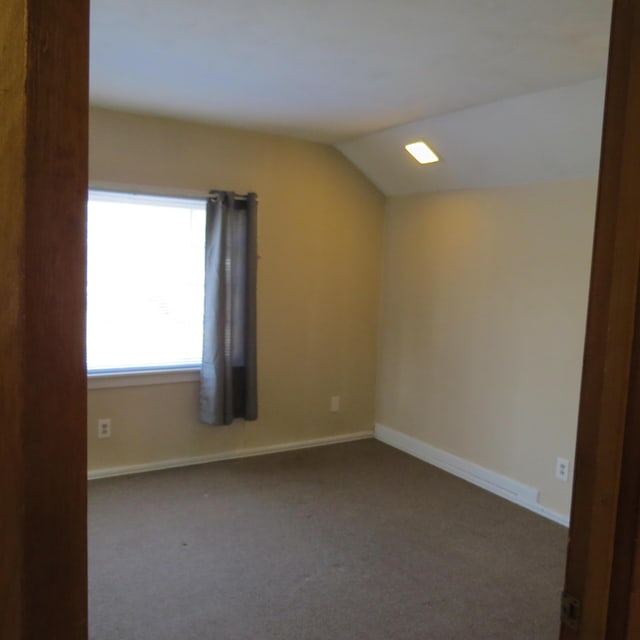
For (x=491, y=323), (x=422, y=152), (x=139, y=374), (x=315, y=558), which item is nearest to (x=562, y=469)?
(x=491, y=323)

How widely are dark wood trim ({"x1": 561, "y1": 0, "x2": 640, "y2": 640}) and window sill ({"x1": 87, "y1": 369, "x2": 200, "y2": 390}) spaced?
3.38 metres

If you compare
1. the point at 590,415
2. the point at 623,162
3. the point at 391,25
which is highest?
the point at 391,25

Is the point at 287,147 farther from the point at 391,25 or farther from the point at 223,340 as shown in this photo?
the point at 391,25

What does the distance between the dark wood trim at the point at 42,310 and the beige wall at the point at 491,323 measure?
315cm

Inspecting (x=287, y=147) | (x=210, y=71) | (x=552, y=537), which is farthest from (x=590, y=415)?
(x=287, y=147)

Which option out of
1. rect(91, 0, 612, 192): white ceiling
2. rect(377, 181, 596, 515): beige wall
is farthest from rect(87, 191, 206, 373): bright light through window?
rect(377, 181, 596, 515): beige wall

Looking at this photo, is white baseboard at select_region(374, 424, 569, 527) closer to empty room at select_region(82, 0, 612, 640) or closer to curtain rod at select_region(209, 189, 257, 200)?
empty room at select_region(82, 0, 612, 640)

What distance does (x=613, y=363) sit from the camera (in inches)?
30.2

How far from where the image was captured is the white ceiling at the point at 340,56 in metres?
2.05

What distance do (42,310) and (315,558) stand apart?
2.62 metres

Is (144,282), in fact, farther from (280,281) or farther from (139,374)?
(280,281)

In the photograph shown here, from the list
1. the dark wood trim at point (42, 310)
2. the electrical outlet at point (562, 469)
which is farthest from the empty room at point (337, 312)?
the dark wood trim at point (42, 310)

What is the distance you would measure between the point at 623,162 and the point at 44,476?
76 cm

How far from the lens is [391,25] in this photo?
2.17 meters
